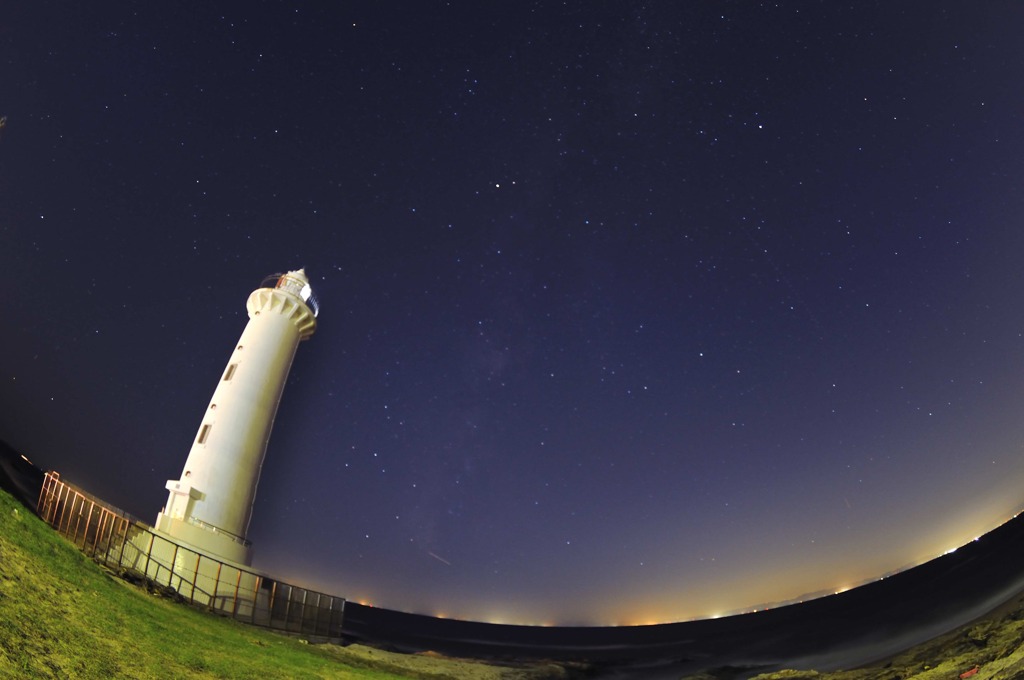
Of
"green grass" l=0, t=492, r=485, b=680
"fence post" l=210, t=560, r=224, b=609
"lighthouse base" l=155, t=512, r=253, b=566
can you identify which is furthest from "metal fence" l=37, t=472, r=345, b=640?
"green grass" l=0, t=492, r=485, b=680

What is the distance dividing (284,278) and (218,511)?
16.5 m

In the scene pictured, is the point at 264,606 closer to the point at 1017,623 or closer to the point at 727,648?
the point at 1017,623

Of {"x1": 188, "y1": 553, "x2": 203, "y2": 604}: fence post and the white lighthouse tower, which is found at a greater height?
the white lighthouse tower

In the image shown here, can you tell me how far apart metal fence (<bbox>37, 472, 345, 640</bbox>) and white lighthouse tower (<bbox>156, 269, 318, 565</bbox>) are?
1669 millimetres

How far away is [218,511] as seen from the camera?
93.5 feet

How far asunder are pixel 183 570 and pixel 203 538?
98.2 inches

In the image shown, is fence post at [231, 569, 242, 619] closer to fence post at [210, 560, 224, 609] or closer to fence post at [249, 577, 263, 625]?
fence post at [249, 577, 263, 625]

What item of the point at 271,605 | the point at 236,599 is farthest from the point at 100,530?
the point at 271,605

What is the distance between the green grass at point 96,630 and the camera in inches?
410

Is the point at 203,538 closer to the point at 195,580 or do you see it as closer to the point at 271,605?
the point at 195,580

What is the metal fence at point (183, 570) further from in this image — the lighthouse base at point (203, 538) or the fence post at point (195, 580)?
the lighthouse base at point (203, 538)

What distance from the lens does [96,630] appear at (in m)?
12.5

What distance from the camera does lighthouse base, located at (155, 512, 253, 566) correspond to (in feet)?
86.5

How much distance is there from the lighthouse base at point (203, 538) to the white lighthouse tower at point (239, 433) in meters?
0.04
